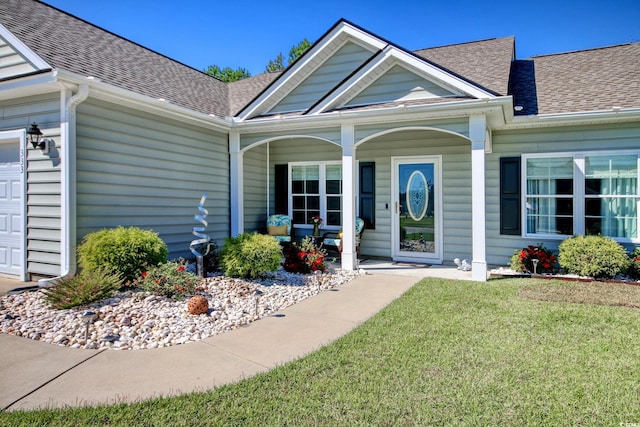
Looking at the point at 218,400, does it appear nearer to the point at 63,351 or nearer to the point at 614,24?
the point at 63,351

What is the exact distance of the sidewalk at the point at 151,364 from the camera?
285 centimetres

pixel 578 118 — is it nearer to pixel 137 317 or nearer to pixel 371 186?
pixel 371 186

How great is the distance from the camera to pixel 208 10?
12.7 meters

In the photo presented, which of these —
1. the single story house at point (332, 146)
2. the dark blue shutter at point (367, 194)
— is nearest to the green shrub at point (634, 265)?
the single story house at point (332, 146)

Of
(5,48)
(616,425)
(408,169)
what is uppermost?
(5,48)

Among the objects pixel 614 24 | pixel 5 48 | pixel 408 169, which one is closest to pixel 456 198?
pixel 408 169

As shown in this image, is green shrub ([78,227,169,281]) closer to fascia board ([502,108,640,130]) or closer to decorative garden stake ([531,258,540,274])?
decorative garden stake ([531,258,540,274])

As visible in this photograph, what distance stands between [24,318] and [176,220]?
3267 mm

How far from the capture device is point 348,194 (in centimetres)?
758

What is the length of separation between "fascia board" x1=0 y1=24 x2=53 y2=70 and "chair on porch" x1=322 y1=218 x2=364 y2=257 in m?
5.84

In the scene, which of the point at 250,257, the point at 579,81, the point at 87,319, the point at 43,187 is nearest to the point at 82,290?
the point at 87,319

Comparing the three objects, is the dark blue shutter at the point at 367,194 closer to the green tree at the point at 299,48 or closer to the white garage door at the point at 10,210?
the white garage door at the point at 10,210

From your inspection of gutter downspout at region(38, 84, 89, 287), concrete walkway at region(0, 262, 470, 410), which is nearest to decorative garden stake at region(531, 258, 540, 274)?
concrete walkway at region(0, 262, 470, 410)

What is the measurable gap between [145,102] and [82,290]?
127 inches
